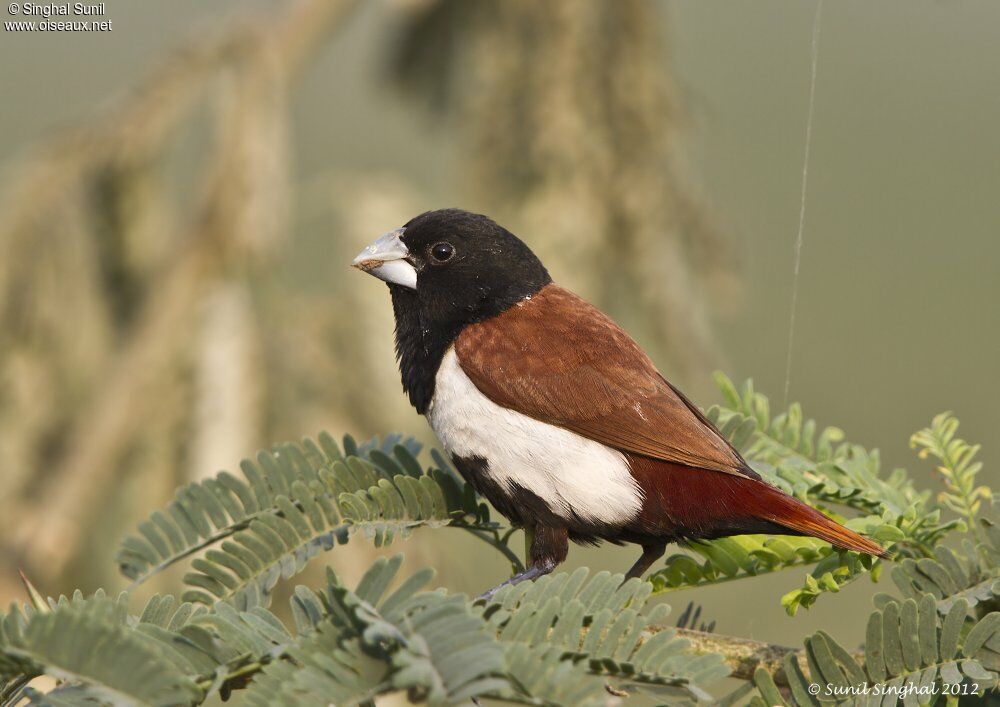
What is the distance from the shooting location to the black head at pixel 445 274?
2.54 meters

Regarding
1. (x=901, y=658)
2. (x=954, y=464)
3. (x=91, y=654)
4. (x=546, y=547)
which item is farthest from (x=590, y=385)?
→ (x=91, y=654)

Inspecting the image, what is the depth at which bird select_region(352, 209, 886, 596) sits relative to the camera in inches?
84.4

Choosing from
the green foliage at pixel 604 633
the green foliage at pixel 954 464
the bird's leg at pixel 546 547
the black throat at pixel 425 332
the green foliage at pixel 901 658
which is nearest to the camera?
the green foliage at pixel 604 633

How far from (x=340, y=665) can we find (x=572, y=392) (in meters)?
1.20

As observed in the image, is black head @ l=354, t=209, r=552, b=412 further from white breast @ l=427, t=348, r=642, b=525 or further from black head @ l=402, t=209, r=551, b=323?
white breast @ l=427, t=348, r=642, b=525

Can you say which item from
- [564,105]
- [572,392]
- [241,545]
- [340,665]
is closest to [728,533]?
[572,392]

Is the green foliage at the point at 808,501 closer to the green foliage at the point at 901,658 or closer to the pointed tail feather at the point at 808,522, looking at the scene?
the pointed tail feather at the point at 808,522

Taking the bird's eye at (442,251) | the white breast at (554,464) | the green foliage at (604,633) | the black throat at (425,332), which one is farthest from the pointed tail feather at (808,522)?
the bird's eye at (442,251)

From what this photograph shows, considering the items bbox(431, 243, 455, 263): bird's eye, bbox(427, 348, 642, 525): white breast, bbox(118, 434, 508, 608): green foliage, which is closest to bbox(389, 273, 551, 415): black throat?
bbox(431, 243, 455, 263): bird's eye

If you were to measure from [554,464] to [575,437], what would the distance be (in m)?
0.08

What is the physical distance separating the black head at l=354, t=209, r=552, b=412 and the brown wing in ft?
0.38

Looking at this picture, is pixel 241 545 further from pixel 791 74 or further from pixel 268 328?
pixel 791 74

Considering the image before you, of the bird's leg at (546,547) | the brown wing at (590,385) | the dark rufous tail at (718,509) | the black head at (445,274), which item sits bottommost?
the bird's leg at (546,547)

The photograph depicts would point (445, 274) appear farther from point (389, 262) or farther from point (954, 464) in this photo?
point (954, 464)
